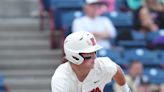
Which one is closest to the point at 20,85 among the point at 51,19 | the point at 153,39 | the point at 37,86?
the point at 37,86

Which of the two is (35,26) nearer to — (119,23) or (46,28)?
(46,28)

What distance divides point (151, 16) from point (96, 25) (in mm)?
1178

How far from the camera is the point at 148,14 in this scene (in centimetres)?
930

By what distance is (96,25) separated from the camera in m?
8.59

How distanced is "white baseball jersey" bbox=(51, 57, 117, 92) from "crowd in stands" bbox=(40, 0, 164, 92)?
2.87 meters

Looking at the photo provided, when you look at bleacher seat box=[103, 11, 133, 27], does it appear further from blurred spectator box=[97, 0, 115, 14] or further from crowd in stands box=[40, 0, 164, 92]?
blurred spectator box=[97, 0, 115, 14]

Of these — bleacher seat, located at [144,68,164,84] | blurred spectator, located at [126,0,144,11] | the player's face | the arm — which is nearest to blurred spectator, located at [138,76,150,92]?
bleacher seat, located at [144,68,164,84]

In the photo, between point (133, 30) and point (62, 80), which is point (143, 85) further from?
point (62, 80)

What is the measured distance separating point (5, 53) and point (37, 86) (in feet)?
2.82

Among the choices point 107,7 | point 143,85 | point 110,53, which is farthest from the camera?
point 107,7

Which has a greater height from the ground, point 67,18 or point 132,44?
point 67,18

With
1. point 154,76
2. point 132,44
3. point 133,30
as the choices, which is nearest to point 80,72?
point 154,76

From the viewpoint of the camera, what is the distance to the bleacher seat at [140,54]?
8453 millimetres

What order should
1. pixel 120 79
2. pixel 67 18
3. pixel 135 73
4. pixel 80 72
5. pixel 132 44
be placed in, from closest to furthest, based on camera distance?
pixel 80 72 → pixel 120 79 → pixel 135 73 → pixel 132 44 → pixel 67 18
